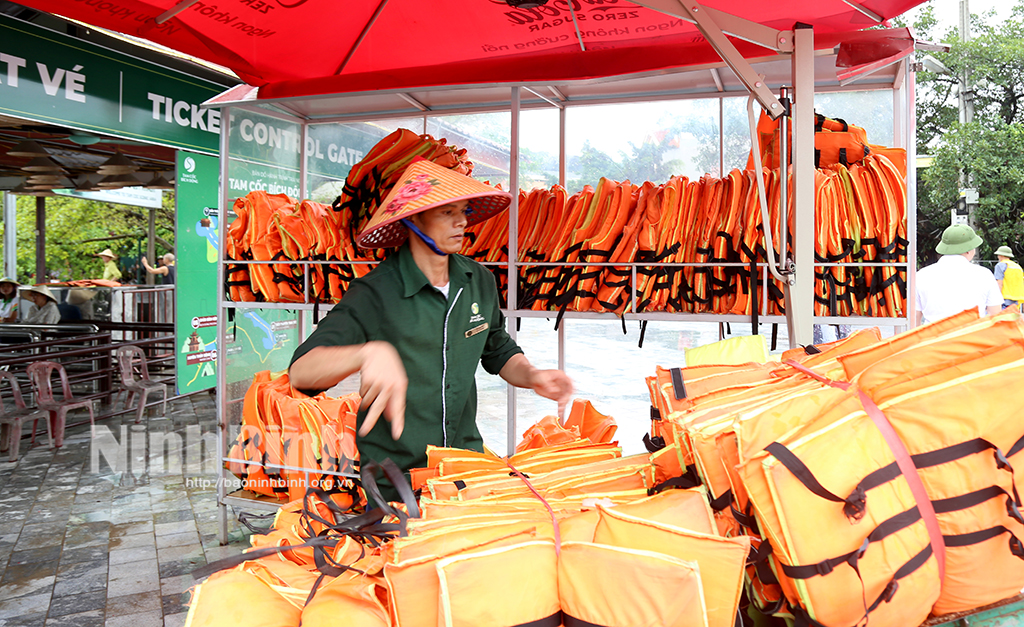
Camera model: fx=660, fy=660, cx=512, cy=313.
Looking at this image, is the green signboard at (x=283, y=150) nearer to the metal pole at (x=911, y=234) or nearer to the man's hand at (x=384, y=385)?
the man's hand at (x=384, y=385)

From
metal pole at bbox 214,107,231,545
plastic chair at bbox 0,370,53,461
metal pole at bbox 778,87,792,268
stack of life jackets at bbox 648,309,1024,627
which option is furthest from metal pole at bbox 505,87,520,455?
plastic chair at bbox 0,370,53,461

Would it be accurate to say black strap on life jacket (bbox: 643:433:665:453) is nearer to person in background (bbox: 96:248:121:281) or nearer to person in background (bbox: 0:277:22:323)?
person in background (bbox: 0:277:22:323)

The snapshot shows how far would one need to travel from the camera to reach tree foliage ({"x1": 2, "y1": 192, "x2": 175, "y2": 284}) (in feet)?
91.4

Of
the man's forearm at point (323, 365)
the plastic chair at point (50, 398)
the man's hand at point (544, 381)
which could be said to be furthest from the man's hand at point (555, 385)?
the plastic chair at point (50, 398)

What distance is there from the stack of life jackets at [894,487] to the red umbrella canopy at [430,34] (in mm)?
2191

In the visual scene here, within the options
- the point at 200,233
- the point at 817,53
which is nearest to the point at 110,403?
the point at 200,233

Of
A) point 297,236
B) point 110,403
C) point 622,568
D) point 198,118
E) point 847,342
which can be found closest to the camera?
point 622,568

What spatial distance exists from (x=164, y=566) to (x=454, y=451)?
3.48 meters

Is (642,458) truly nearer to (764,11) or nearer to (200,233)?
(764,11)

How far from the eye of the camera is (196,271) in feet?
28.8

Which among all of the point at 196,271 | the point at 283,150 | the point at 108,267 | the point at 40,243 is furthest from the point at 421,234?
the point at 40,243

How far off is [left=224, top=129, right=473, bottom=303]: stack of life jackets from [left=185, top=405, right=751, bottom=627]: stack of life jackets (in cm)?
268

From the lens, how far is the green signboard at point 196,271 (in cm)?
844

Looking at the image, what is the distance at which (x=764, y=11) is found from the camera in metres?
3.44
